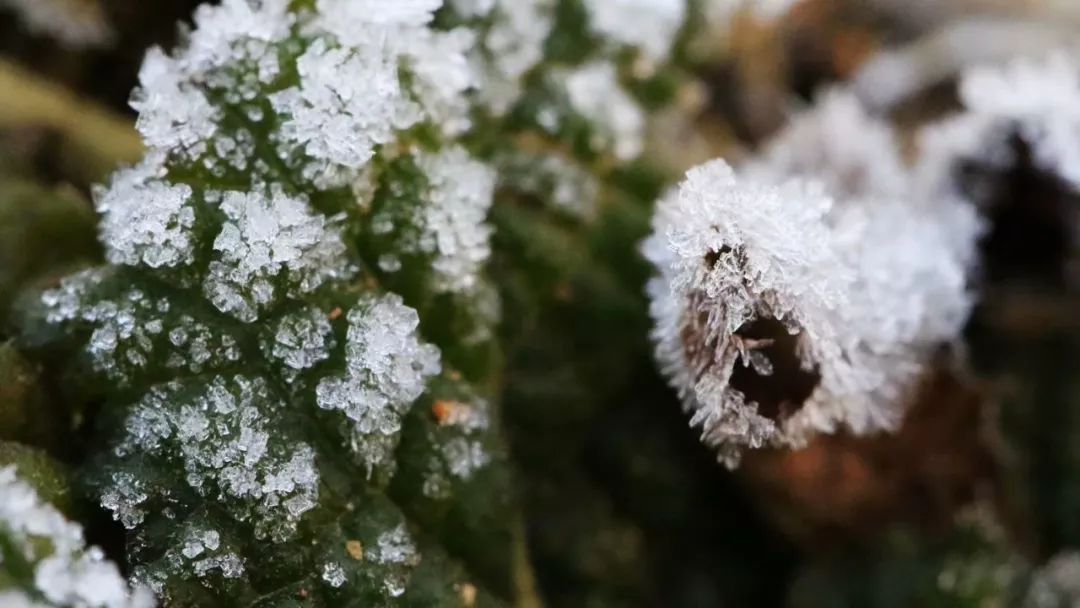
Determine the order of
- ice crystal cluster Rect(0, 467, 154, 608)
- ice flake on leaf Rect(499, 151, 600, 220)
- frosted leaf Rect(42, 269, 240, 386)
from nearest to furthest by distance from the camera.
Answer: ice crystal cluster Rect(0, 467, 154, 608), frosted leaf Rect(42, 269, 240, 386), ice flake on leaf Rect(499, 151, 600, 220)

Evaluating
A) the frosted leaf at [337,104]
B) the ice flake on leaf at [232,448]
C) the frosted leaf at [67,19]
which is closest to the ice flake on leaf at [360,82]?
the frosted leaf at [337,104]

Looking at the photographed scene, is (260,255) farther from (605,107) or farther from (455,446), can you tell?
(605,107)

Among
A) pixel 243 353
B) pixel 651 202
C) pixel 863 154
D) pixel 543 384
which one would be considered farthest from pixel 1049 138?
pixel 243 353

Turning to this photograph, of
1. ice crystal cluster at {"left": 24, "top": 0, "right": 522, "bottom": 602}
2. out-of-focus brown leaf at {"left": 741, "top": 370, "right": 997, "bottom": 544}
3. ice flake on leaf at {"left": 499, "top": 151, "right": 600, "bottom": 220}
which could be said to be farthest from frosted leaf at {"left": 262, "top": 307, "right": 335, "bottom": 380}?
out-of-focus brown leaf at {"left": 741, "top": 370, "right": 997, "bottom": 544}

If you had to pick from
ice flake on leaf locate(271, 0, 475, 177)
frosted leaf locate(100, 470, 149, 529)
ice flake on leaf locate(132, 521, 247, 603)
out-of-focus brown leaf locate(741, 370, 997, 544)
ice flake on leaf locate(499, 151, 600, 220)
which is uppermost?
ice flake on leaf locate(499, 151, 600, 220)

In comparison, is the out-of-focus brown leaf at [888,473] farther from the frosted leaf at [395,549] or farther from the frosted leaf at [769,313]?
the frosted leaf at [395,549]

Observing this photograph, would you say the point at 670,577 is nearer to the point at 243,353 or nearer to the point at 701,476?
the point at 701,476

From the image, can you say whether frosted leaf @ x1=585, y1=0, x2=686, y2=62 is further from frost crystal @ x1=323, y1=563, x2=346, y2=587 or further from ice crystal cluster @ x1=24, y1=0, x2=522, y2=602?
frost crystal @ x1=323, y1=563, x2=346, y2=587
